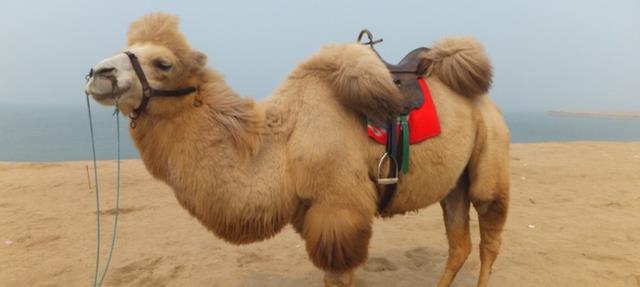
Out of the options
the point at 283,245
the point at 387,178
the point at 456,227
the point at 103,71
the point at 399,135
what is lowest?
the point at 283,245

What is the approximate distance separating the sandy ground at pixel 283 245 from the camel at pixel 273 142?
1701 millimetres

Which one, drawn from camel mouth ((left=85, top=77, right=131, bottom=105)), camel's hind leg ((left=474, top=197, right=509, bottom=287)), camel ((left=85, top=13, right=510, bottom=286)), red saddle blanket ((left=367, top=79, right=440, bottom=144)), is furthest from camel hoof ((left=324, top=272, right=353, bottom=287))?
camel mouth ((left=85, top=77, right=131, bottom=105))

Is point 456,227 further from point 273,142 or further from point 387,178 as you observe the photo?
point 273,142

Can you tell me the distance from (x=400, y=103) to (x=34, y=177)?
9097mm

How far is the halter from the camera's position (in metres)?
2.23

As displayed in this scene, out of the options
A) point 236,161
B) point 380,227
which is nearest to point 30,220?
point 380,227

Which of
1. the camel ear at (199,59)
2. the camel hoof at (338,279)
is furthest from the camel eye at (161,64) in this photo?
the camel hoof at (338,279)

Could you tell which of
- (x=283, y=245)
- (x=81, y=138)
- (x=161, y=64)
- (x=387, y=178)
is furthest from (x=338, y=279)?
(x=81, y=138)

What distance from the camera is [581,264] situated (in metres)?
4.35

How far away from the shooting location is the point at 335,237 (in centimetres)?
245

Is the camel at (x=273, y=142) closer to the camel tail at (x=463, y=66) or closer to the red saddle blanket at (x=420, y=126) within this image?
the red saddle blanket at (x=420, y=126)

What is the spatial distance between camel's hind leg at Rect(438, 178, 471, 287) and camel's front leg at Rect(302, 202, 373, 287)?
1.28 meters

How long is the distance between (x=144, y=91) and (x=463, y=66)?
78.9 inches

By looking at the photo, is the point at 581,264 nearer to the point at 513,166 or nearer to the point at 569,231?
the point at 569,231
